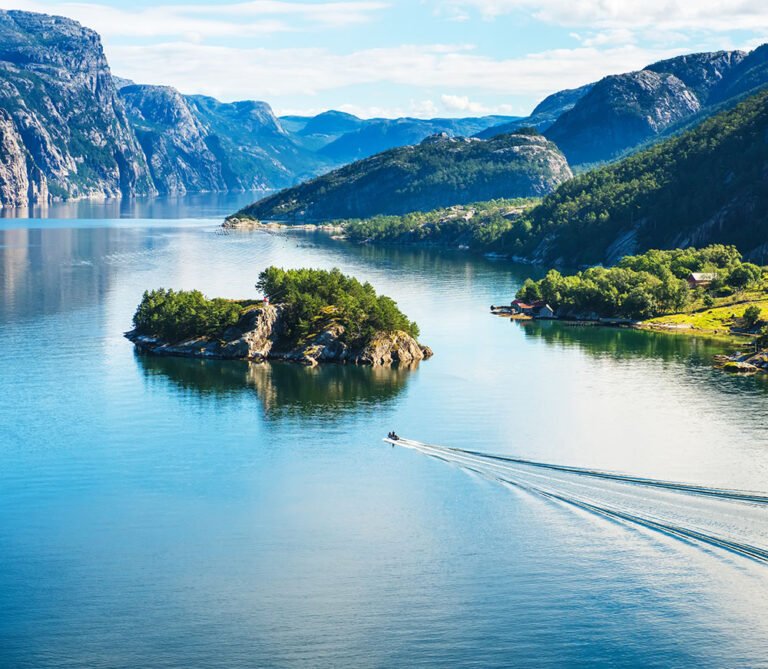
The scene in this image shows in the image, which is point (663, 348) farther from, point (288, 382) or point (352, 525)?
point (352, 525)

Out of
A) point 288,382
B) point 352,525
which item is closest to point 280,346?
point 288,382

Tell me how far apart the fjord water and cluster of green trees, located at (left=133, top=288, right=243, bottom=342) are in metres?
15.2

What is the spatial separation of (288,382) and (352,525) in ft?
195

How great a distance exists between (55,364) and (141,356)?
14.4 meters

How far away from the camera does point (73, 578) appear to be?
77000 mm

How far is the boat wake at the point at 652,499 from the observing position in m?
83.9

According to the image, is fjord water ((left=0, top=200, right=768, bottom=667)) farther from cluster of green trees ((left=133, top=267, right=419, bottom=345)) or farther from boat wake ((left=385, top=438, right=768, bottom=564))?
cluster of green trees ((left=133, top=267, right=419, bottom=345))

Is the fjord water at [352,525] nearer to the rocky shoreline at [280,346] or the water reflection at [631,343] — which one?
the rocky shoreline at [280,346]

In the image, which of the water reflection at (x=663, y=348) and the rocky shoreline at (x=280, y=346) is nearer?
the water reflection at (x=663, y=348)

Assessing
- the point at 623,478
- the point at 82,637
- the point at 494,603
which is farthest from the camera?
the point at 623,478

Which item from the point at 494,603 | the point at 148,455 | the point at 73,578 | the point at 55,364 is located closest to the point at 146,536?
the point at 73,578

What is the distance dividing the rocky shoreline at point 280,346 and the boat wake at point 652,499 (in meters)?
53.6

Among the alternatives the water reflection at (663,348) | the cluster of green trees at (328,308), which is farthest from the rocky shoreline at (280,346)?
the water reflection at (663,348)

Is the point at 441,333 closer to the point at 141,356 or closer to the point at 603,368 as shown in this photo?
the point at 603,368
